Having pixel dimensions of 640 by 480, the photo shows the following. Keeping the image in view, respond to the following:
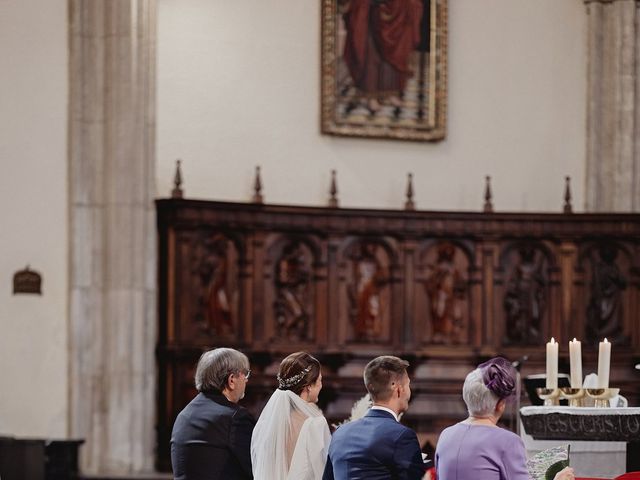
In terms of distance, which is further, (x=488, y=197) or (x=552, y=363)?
(x=488, y=197)

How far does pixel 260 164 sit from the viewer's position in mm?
13039

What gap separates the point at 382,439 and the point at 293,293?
7704 mm

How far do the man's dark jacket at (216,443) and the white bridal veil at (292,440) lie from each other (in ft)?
0.37

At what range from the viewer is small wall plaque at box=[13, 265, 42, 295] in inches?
440

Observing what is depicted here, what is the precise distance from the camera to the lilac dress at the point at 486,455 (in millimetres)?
4609

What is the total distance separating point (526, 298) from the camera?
12.9 meters

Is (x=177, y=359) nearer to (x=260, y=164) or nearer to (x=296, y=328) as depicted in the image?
(x=296, y=328)

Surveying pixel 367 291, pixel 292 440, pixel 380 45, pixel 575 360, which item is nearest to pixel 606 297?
pixel 367 291

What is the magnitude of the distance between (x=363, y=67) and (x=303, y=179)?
1.43 m

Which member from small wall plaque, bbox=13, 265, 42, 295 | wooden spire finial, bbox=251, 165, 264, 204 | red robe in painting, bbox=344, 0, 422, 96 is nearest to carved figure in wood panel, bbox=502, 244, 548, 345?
red robe in painting, bbox=344, 0, 422, 96

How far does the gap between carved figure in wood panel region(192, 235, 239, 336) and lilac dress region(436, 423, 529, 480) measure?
7479 mm

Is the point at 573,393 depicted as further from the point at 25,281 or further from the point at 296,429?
the point at 25,281

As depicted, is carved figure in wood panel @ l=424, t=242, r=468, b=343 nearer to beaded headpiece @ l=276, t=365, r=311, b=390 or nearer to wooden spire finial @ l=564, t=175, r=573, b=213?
wooden spire finial @ l=564, t=175, r=573, b=213

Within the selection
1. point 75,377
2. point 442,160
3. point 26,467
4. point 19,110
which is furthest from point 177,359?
point 442,160
